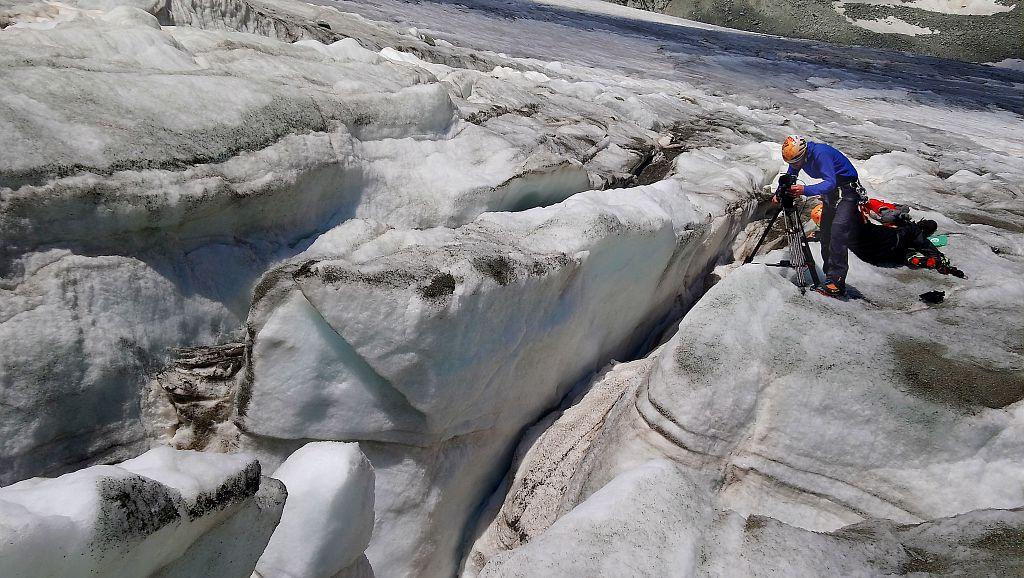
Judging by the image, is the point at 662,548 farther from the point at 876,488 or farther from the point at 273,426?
the point at 273,426

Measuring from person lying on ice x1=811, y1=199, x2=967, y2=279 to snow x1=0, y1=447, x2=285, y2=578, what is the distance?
5517 millimetres

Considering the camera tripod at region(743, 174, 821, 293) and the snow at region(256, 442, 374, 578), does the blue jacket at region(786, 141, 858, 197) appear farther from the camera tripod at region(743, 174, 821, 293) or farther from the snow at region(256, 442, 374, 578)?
the snow at region(256, 442, 374, 578)

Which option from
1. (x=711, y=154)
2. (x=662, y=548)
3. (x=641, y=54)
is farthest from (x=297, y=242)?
(x=641, y=54)

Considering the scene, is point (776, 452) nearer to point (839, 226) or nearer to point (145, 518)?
point (839, 226)

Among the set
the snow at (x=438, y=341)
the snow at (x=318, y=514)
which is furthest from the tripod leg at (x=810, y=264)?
the snow at (x=318, y=514)

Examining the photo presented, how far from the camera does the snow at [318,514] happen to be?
3.38 metres

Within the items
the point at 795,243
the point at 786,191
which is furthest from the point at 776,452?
the point at 786,191

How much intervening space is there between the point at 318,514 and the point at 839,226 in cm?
479

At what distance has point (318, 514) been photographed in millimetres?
3375

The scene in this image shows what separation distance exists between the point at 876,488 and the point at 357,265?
10.9 feet

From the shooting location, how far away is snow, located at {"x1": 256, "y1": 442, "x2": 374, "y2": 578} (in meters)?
3.38

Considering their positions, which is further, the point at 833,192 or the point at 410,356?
the point at 833,192

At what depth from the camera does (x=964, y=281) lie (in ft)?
20.4

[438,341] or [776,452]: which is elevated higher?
[438,341]
